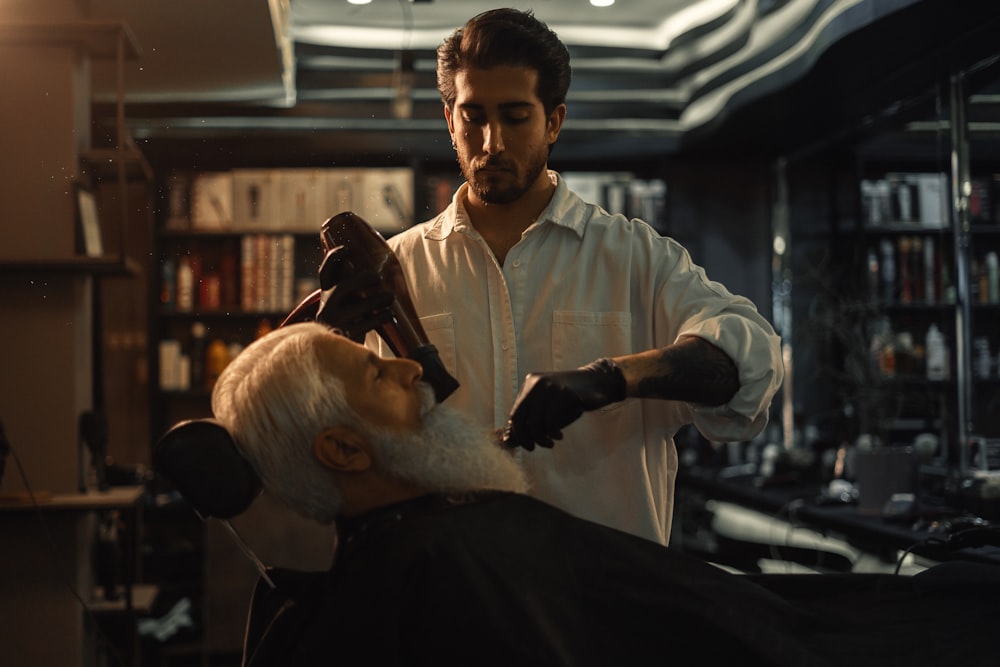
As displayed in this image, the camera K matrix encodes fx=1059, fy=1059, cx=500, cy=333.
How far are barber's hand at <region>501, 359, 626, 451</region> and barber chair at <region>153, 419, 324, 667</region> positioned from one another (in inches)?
14.2

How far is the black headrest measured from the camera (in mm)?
1315

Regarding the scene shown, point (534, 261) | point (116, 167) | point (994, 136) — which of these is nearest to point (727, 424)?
point (534, 261)

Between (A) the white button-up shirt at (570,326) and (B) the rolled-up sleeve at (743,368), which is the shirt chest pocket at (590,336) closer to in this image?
(A) the white button-up shirt at (570,326)

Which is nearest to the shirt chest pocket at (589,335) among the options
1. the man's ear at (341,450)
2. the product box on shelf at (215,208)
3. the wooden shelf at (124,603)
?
the man's ear at (341,450)

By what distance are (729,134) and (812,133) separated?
421 mm

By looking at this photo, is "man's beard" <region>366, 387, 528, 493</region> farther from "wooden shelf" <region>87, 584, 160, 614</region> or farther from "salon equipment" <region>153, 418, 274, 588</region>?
"wooden shelf" <region>87, 584, 160, 614</region>

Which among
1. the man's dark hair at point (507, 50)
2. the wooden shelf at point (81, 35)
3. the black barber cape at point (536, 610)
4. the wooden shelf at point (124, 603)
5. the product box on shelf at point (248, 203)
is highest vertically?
the product box on shelf at point (248, 203)

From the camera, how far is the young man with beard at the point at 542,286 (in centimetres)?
162

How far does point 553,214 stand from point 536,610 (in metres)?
0.71

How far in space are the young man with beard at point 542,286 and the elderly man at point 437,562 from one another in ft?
0.71

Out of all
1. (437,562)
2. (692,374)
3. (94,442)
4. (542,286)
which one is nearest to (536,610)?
(437,562)

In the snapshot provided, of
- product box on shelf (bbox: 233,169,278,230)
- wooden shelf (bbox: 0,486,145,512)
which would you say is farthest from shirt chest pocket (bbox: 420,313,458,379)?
product box on shelf (bbox: 233,169,278,230)

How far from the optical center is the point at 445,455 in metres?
1.50

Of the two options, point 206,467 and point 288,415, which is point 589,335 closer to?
point 288,415
